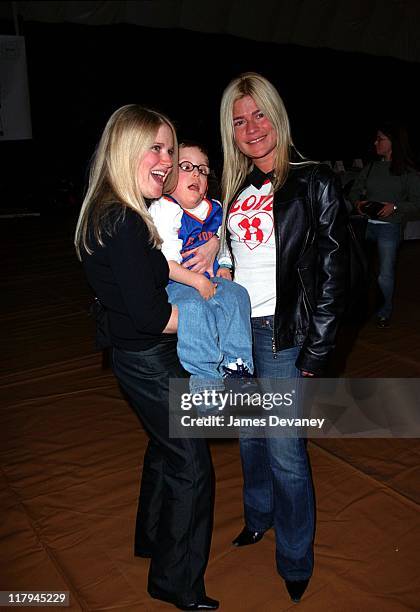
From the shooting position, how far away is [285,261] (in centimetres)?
221

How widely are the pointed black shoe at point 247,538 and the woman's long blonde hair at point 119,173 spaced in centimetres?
154

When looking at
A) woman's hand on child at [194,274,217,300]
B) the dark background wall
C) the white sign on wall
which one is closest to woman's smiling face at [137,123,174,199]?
woman's hand on child at [194,274,217,300]

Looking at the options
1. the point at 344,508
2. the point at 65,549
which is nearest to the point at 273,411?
the point at 344,508

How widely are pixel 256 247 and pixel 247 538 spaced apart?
139cm

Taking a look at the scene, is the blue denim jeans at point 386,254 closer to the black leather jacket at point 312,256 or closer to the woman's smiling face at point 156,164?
the black leather jacket at point 312,256

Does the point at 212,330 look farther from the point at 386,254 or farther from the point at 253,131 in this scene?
the point at 386,254

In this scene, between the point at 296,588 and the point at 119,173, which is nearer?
the point at 119,173

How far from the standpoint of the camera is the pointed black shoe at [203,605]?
2.27 metres

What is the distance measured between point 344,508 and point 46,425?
80.8 inches

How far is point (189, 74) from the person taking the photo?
13.3 m

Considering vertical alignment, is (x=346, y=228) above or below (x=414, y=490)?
above

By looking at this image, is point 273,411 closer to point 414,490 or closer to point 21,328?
point 414,490

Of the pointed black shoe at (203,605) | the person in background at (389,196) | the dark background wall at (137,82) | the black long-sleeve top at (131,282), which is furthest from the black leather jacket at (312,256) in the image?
the dark background wall at (137,82)

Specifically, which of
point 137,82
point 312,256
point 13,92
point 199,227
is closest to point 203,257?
point 199,227
